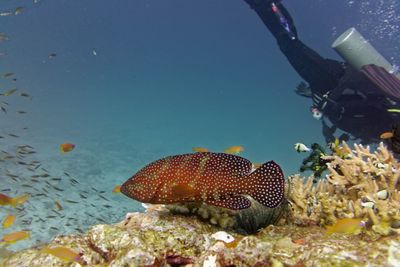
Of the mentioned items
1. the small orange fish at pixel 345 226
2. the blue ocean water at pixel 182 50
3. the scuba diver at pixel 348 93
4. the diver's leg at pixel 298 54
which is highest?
the blue ocean water at pixel 182 50

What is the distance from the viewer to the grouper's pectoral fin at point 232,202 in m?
3.12

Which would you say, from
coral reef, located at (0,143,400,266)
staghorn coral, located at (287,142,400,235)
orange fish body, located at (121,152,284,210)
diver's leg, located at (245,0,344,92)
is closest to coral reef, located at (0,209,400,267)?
coral reef, located at (0,143,400,266)

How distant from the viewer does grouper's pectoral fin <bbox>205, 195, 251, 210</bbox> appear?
3.12 metres

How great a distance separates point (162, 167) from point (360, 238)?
1.98 meters

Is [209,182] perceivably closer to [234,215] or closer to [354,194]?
[234,215]

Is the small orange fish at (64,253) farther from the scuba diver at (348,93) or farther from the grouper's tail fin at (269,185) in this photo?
the scuba diver at (348,93)

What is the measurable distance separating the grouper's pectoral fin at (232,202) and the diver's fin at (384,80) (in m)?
6.00

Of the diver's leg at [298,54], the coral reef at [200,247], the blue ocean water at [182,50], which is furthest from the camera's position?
the blue ocean water at [182,50]

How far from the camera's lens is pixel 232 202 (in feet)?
10.4

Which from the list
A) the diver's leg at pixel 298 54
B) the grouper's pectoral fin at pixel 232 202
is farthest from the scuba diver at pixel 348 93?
the grouper's pectoral fin at pixel 232 202

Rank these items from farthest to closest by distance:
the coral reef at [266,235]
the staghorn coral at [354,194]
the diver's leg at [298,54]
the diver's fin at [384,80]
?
the diver's leg at [298,54]
the diver's fin at [384,80]
the staghorn coral at [354,194]
the coral reef at [266,235]

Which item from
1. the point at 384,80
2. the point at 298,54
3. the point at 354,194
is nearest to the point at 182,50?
the point at 298,54

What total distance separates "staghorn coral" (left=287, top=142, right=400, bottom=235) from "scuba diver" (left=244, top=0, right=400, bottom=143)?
3.46 meters

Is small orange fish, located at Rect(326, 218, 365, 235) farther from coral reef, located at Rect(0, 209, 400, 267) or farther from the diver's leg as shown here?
the diver's leg
